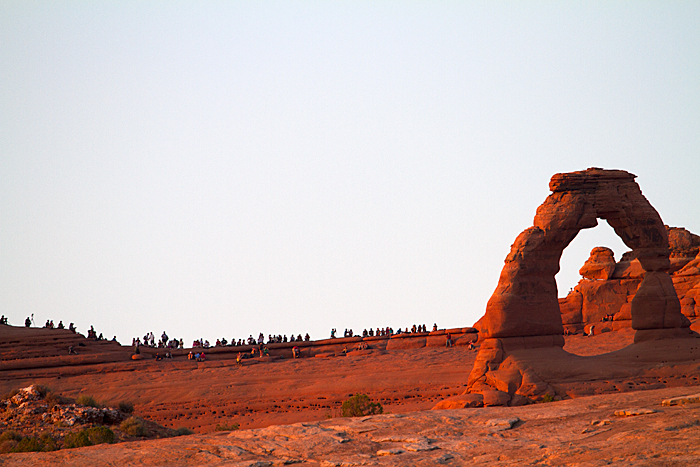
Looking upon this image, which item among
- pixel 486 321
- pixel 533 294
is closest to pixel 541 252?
pixel 533 294

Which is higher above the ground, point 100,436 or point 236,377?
point 236,377

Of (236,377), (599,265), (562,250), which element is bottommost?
(236,377)

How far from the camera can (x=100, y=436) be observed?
48.9 feet

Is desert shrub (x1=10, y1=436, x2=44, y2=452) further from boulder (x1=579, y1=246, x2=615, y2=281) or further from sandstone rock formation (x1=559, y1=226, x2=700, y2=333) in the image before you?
boulder (x1=579, y1=246, x2=615, y2=281)

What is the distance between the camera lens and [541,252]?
21.4 metres

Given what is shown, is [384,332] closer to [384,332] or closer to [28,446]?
[384,332]

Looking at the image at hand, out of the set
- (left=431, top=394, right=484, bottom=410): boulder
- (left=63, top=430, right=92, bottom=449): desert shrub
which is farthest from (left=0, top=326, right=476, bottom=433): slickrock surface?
(left=63, top=430, right=92, bottom=449): desert shrub

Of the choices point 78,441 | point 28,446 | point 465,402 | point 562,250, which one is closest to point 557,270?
point 562,250

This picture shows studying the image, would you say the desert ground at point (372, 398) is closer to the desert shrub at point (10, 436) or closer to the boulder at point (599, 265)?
the desert shrub at point (10, 436)

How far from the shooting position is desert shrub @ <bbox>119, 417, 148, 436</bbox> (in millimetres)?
16750

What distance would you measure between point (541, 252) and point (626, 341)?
12990 millimetres

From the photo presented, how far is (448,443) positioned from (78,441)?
7.91m

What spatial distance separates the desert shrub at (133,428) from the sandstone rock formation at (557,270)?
9360mm

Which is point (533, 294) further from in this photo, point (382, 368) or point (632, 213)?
point (382, 368)
